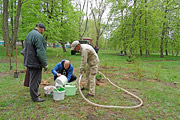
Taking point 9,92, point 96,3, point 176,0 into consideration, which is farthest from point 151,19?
point 9,92

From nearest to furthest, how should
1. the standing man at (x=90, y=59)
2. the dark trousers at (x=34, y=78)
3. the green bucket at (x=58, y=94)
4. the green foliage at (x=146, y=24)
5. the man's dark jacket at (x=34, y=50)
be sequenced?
the man's dark jacket at (x=34, y=50) → the dark trousers at (x=34, y=78) → the green bucket at (x=58, y=94) → the standing man at (x=90, y=59) → the green foliage at (x=146, y=24)

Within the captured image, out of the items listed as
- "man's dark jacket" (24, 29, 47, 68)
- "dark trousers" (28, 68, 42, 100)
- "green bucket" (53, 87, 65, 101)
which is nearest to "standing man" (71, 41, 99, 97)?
"green bucket" (53, 87, 65, 101)

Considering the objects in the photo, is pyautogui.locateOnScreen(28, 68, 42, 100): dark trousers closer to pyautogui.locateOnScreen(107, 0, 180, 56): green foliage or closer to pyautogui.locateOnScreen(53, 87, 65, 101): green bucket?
pyautogui.locateOnScreen(53, 87, 65, 101): green bucket

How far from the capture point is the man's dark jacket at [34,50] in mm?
2619

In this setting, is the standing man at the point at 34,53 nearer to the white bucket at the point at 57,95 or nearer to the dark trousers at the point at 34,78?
the dark trousers at the point at 34,78

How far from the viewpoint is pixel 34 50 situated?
2697 millimetres

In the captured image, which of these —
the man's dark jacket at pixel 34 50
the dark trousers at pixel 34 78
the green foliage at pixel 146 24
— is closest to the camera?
the man's dark jacket at pixel 34 50

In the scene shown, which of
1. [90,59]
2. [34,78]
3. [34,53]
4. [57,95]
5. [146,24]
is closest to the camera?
[34,53]

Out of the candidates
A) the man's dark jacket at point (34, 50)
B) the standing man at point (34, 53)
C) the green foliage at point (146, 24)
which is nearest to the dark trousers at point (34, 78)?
the standing man at point (34, 53)

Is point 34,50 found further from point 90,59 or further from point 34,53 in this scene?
point 90,59

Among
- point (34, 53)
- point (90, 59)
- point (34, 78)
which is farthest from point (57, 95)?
point (90, 59)

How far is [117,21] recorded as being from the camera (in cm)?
1978

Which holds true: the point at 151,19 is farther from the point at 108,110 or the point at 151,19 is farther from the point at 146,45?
the point at 108,110

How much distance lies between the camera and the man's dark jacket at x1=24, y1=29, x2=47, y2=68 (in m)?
2.62
